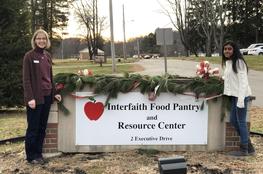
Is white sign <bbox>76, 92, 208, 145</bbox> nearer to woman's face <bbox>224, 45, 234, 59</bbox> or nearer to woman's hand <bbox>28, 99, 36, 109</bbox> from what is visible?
woman's face <bbox>224, 45, 234, 59</bbox>

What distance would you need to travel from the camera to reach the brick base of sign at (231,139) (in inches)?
274

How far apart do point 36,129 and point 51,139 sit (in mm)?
593

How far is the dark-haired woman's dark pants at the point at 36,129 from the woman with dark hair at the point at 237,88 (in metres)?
2.59

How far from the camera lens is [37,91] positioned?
612cm

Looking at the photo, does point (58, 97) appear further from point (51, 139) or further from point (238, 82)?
point (238, 82)

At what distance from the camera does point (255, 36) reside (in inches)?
2768

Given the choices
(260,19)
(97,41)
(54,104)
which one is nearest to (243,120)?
(54,104)

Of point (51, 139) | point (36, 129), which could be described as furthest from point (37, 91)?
point (51, 139)

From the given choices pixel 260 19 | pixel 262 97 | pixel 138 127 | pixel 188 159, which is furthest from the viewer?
pixel 260 19

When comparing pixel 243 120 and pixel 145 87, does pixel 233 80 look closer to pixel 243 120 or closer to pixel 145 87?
pixel 243 120

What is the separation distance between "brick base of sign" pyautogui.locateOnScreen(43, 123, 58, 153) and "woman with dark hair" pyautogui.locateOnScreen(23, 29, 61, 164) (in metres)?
0.26

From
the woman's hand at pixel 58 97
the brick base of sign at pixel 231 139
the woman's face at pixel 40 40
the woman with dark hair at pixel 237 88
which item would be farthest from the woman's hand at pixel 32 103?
the brick base of sign at pixel 231 139

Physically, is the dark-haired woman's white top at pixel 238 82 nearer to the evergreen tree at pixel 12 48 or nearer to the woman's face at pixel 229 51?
the woman's face at pixel 229 51

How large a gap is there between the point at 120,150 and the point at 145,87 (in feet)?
3.42
